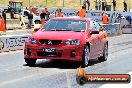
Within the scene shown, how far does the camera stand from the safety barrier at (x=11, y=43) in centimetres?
1945

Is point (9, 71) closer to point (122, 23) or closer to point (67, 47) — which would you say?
point (67, 47)

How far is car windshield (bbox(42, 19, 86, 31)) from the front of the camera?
13591mm

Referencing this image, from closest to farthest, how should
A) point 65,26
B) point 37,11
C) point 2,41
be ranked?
point 65,26 → point 2,41 → point 37,11

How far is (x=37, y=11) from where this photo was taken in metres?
50.0

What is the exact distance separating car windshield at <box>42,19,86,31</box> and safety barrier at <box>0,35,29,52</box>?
5.71 metres

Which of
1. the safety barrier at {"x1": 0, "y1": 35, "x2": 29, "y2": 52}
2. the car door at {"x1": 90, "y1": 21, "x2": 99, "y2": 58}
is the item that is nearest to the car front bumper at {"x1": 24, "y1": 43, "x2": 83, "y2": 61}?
the car door at {"x1": 90, "y1": 21, "x2": 99, "y2": 58}

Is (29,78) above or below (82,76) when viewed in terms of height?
below

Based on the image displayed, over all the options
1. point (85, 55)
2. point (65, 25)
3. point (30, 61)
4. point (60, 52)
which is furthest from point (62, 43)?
point (65, 25)

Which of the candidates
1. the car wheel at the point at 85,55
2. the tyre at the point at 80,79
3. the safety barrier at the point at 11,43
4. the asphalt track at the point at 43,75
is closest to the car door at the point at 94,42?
the car wheel at the point at 85,55

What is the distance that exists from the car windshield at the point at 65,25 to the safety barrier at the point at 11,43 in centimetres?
571

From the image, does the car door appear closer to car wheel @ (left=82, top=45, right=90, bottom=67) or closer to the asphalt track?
car wheel @ (left=82, top=45, right=90, bottom=67)

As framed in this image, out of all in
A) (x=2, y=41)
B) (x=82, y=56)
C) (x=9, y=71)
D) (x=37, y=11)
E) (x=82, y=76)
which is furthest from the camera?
(x=37, y=11)

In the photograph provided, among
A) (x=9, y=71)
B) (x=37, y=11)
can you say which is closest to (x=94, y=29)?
(x=9, y=71)

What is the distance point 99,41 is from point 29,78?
4.84 meters
